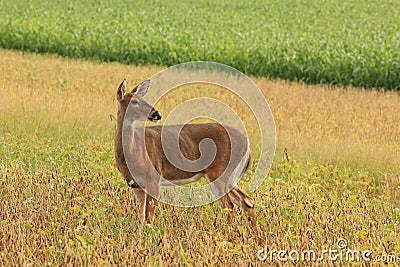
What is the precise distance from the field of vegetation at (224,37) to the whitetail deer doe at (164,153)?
11.8 metres

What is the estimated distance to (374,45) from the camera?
21.2 meters

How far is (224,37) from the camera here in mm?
23219

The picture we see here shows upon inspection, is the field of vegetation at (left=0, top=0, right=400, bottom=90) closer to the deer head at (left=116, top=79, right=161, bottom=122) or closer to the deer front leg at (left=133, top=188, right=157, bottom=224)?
the deer front leg at (left=133, top=188, right=157, bottom=224)

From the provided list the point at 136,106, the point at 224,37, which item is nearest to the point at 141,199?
the point at 136,106

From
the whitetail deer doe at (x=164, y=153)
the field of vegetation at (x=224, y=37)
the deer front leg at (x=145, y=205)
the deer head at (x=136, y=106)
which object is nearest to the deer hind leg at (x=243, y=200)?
the whitetail deer doe at (x=164, y=153)

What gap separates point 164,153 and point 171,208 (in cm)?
72

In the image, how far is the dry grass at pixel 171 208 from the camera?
19.6ft

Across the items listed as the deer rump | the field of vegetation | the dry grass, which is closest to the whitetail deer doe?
the deer rump

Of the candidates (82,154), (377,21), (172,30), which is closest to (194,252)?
(82,154)

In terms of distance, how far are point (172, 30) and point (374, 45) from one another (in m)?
6.39

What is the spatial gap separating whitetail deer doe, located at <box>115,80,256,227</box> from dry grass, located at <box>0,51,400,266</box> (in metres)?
0.19

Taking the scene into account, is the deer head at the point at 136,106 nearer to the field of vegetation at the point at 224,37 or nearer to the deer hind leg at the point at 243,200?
the deer hind leg at the point at 243,200

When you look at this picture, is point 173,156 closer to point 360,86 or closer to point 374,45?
→ point 360,86

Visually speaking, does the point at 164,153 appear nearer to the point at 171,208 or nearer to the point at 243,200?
the point at 171,208
